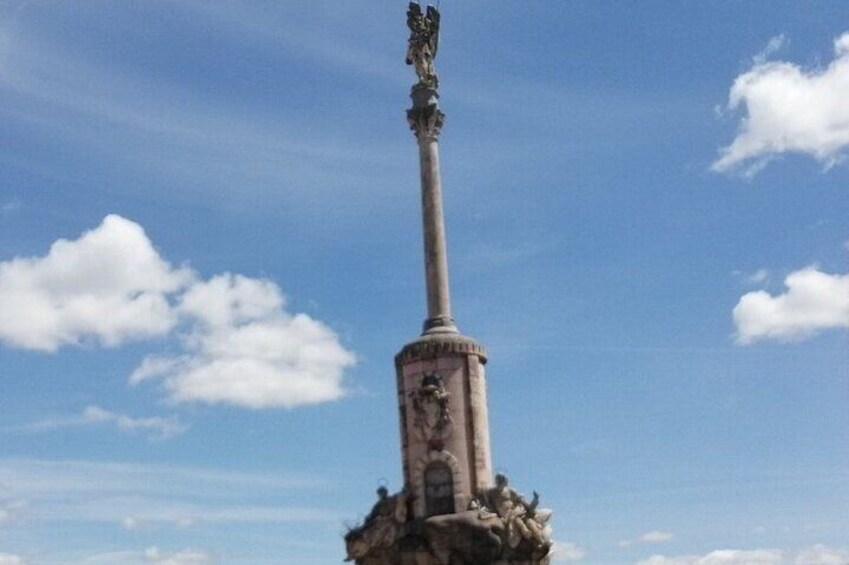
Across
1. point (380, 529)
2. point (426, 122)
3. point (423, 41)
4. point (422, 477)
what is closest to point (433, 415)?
point (422, 477)

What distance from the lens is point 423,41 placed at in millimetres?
50719

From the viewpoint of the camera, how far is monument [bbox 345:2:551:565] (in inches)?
1623

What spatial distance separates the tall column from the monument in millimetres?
81

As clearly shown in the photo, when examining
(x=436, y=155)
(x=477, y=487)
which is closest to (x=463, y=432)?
(x=477, y=487)


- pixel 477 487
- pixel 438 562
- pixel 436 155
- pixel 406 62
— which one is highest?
pixel 406 62

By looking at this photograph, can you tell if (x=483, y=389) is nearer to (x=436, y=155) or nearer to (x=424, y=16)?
(x=436, y=155)

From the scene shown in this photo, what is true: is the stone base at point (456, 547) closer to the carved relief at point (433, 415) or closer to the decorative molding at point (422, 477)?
the decorative molding at point (422, 477)

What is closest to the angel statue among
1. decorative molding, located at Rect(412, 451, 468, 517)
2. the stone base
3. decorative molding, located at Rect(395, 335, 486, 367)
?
decorative molding, located at Rect(395, 335, 486, 367)

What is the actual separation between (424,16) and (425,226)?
10.3m

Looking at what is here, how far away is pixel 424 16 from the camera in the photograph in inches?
2015

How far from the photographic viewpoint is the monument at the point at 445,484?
4122 cm

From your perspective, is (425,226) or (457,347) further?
(425,226)

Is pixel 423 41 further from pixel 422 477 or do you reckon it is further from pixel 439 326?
pixel 422 477

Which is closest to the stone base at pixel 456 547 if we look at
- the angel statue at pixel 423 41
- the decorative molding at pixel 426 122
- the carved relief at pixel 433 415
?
the carved relief at pixel 433 415
